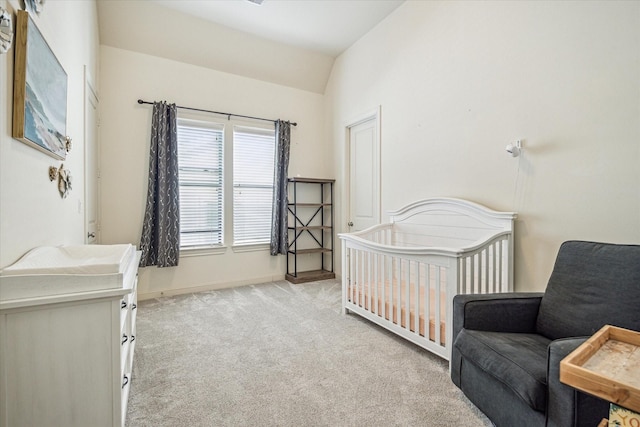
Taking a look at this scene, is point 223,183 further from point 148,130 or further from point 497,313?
point 497,313

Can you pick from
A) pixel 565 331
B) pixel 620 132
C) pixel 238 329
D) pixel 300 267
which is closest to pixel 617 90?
pixel 620 132

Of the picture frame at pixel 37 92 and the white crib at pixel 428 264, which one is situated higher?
the picture frame at pixel 37 92

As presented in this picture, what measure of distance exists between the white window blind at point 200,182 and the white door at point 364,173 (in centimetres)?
178

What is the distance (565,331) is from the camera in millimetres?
1553

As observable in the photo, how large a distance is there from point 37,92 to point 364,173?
10.7ft

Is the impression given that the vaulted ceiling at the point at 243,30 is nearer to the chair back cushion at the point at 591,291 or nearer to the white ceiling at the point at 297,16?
the white ceiling at the point at 297,16

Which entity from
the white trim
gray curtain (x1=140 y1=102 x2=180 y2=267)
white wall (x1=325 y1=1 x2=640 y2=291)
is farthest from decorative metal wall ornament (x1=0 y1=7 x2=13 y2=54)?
the white trim

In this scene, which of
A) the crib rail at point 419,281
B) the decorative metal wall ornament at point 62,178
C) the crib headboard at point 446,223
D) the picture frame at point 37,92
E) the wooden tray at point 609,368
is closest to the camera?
the wooden tray at point 609,368

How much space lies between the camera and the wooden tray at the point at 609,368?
2.62 feet

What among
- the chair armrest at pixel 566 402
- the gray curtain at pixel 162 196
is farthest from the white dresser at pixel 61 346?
the gray curtain at pixel 162 196

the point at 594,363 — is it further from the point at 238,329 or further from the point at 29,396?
the point at 238,329

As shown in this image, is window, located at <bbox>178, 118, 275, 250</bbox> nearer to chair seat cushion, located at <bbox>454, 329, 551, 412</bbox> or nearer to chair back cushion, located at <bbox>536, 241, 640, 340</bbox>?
chair seat cushion, located at <bbox>454, 329, 551, 412</bbox>

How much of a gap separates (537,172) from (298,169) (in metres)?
3.07

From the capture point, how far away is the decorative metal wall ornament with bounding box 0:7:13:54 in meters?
1.13
